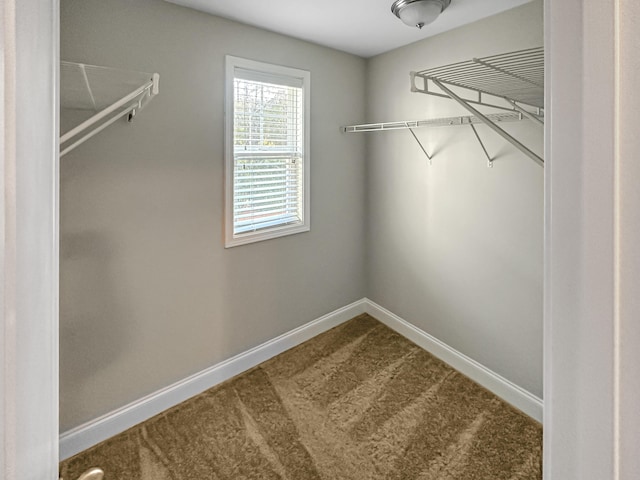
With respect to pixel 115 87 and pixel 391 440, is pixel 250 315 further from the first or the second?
pixel 115 87

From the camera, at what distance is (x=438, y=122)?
2439 millimetres

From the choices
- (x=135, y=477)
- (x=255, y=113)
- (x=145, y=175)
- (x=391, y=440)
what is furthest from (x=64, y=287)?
(x=391, y=440)

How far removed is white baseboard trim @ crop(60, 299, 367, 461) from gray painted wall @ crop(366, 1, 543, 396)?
82cm

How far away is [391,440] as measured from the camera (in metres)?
2.01

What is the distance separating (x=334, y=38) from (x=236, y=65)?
2.62ft

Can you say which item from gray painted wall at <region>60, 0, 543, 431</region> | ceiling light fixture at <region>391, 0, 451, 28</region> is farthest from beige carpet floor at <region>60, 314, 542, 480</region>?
ceiling light fixture at <region>391, 0, 451, 28</region>

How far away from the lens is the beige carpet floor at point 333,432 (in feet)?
5.98

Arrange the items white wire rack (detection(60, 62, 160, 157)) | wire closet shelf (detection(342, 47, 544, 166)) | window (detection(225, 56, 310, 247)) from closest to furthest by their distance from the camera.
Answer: white wire rack (detection(60, 62, 160, 157))
wire closet shelf (detection(342, 47, 544, 166))
window (detection(225, 56, 310, 247))

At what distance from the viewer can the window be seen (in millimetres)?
2449

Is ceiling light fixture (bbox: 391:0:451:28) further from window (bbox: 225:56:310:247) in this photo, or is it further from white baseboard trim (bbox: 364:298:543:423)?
white baseboard trim (bbox: 364:298:543:423)

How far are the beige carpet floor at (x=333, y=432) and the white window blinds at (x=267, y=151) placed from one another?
1120 mm

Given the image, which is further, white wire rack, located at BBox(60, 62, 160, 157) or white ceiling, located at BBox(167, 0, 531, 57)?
white ceiling, located at BBox(167, 0, 531, 57)

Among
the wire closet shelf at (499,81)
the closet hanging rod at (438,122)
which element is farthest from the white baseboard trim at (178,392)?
the wire closet shelf at (499,81)

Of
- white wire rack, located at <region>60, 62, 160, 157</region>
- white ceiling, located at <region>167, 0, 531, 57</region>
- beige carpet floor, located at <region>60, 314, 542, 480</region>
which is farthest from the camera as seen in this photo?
white ceiling, located at <region>167, 0, 531, 57</region>
